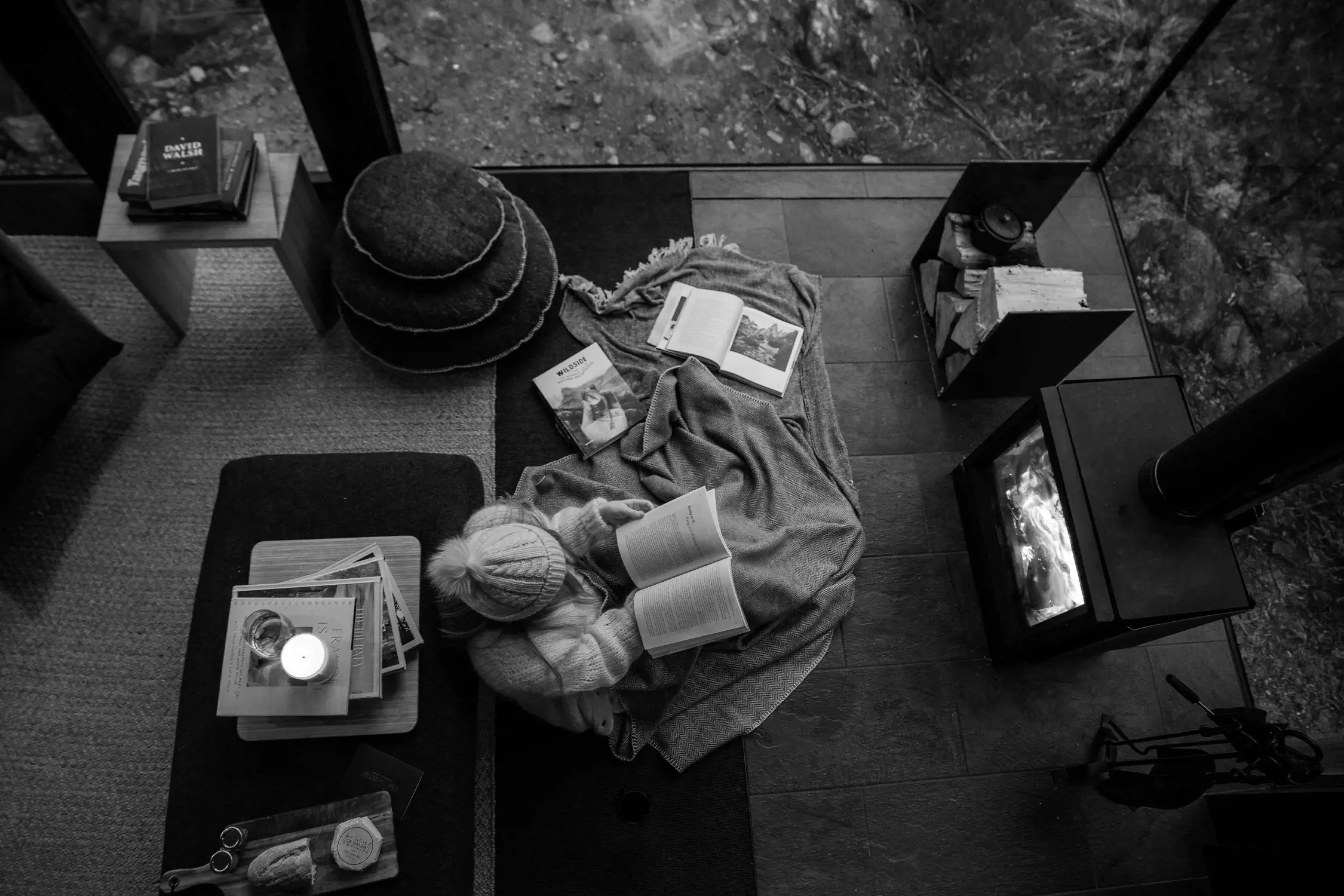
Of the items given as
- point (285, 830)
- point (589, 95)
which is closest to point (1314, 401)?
point (285, 830)

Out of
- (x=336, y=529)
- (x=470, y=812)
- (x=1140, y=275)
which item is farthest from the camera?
(x=1140, y=275)

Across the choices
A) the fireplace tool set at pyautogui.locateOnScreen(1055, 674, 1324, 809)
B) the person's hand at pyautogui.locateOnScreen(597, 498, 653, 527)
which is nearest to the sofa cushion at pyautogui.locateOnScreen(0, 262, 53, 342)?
the person's hand at pyautogui.locateOnScreen(597, 498, 653, 527)

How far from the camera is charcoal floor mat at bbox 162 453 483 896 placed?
60.0 inches

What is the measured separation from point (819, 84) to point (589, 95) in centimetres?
87

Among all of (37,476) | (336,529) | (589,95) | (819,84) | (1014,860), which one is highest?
(589,95)

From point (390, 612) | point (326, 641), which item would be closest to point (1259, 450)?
point (390, 612)

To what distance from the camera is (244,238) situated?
2.08 metres

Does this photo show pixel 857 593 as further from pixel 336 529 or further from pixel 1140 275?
pixel 1140 275

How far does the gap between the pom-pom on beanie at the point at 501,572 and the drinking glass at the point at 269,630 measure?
31cm

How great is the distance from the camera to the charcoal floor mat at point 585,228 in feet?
8.02

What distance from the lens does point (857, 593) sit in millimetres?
2279

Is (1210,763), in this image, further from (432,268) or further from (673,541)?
(432,268)

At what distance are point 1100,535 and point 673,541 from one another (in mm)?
954

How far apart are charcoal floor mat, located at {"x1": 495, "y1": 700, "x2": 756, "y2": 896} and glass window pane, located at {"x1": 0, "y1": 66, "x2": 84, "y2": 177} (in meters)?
2.28
